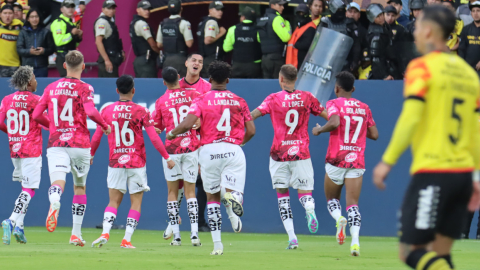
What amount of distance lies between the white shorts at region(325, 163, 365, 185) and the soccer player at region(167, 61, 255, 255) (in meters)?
1.65

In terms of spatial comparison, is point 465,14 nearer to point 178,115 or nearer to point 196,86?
point 196,86

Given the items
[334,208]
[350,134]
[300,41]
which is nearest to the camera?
[334,208]

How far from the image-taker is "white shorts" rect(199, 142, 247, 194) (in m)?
8.29

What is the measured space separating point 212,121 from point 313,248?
2891 mm

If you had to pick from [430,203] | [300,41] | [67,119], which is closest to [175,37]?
[300,41]

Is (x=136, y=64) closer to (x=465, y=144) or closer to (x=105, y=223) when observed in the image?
(x=105, y=223)

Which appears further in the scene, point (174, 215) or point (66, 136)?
point (174, 215)

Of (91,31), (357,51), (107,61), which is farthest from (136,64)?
(357,51)

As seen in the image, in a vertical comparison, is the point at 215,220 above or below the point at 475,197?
below

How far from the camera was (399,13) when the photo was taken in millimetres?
14344

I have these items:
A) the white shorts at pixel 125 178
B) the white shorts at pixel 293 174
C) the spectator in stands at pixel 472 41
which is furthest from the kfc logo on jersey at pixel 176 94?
the spectator in stands at pixel 472 41

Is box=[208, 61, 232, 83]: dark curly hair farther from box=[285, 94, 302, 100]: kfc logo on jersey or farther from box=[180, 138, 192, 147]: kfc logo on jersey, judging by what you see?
box=[180, 138, 192, 147]: kfc logo on jersey

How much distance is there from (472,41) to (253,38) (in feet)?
13.6

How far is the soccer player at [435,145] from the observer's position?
4387 millimetres
